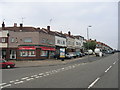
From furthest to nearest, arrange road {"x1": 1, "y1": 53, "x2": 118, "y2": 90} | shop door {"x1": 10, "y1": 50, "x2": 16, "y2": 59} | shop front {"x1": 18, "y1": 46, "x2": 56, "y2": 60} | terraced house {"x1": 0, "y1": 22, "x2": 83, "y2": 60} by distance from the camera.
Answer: shop door {"x1": 10, "y1": 50, "x2": 16, "y2": 59} → terraced house {"x1": 0, "y1": 22, "x2": 83, "y2": 60} → shop front {"x1": 18, "y1": 46, "x2": 56, "y2": 60} → road {"x1": 1, "y1": 53, "x2": 118, "y2": 90}

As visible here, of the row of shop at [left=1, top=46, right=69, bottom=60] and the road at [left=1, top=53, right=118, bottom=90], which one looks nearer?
the road at [left=1, top=53, right=118, bottom=90]

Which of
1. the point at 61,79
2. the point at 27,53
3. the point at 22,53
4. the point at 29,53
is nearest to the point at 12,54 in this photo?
the point at 22,53

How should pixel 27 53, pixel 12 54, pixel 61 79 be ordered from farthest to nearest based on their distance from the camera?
pixel 12 54
pixel 27 53
pixel 61 79

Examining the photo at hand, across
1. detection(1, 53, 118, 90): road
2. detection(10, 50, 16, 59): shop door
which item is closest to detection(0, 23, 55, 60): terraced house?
detection(10, 50, 16, 59): shop door

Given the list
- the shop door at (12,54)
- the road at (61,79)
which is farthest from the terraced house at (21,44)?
the road at (61,79)

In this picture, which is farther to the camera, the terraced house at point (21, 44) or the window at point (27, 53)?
the terraced house at point (21, 44)

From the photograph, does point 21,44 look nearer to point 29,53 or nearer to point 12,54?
point 29,53

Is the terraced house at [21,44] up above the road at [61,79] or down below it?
above

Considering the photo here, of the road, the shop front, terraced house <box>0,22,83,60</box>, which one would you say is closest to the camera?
the road

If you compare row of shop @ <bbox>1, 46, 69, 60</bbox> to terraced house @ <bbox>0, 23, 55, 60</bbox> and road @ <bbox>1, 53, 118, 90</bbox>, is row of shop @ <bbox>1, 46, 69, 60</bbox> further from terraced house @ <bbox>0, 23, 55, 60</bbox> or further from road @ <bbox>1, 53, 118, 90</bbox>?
road @ <bbox>1, 53, 118, 90</bbox>

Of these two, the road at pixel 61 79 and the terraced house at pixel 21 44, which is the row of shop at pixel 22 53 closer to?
the terraced house at pixel 21 44

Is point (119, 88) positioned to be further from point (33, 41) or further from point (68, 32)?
point (68, 32)

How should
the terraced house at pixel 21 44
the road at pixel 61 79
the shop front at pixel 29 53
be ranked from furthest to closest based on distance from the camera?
the terraced house at pixel 21 44 < the shop front at pixel 29 53 < the road at pixel 61 79

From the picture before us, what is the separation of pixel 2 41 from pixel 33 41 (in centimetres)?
713
